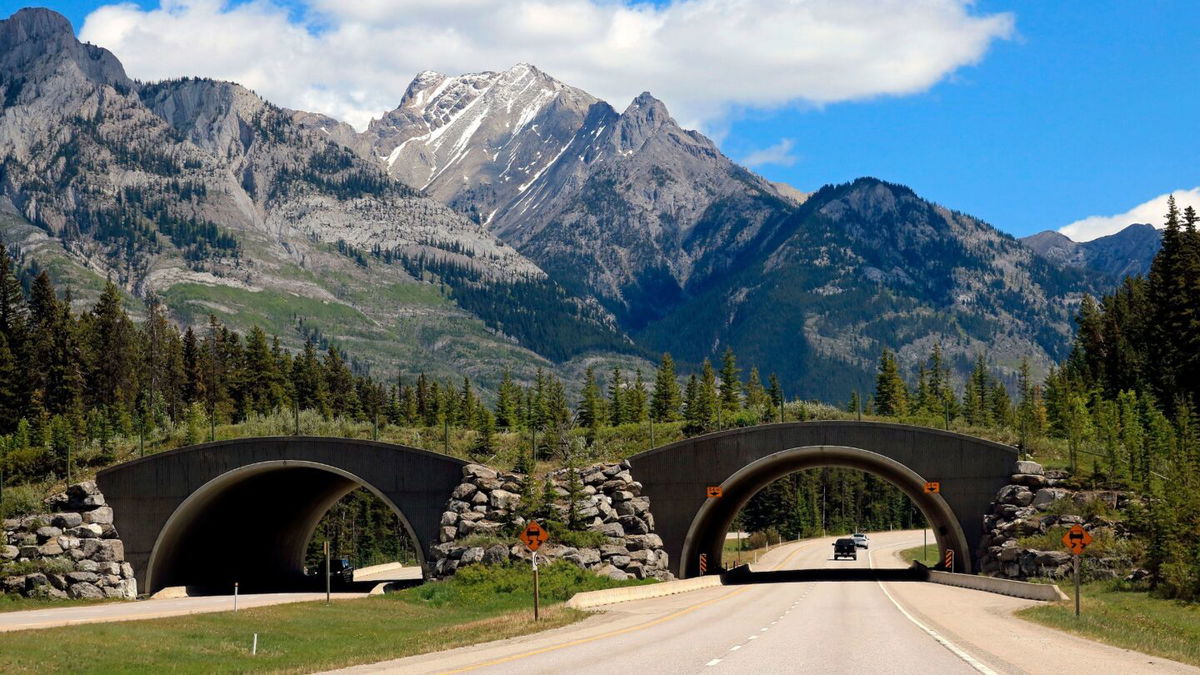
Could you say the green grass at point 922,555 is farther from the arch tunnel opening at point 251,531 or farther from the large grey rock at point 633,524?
the arch tunnel opening at point 251,531

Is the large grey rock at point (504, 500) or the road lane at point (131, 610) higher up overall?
the large grey rock at point (504, 500)

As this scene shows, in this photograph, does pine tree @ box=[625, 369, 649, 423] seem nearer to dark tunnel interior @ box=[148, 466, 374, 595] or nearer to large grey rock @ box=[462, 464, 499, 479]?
dark tunnel interior @ box=[148, 466, 374, 595]

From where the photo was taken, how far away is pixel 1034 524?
191ft

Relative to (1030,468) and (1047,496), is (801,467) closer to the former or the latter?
(1030,468)

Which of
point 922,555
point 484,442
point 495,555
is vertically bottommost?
point 922,555

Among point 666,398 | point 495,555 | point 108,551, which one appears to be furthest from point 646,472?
point 666,398

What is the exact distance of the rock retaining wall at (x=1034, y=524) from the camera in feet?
181

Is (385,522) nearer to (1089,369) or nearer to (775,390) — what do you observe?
(775,390)

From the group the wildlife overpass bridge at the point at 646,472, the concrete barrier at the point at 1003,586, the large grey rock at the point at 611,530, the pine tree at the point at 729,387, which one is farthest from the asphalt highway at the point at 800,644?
the pine tree at the point at 729,387

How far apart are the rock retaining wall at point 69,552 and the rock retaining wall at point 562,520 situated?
51.4 feet

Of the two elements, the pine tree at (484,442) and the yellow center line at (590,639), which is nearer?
the yellow center line at (590,639)

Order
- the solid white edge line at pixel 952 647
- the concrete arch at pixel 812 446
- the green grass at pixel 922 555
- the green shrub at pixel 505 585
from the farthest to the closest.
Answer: the green grass at pixel 922 555 → the concrete arch at pixel 812 446 → the green shrub at pixel 505 585 → the solid white edge line at pixel 952 647

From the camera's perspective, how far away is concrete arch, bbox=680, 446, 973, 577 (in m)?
62.8

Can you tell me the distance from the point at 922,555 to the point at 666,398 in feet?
86.0
